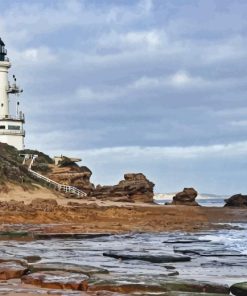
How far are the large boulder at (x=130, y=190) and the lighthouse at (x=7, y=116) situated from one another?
1564 centimetres

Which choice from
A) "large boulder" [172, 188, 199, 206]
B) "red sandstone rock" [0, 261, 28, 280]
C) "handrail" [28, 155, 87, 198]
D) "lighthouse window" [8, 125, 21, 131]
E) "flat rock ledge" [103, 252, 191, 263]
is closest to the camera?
"red sandstone rock" [0, 261, 28, 280]

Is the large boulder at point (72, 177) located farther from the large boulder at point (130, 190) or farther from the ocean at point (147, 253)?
the ocean at point (147, 253)

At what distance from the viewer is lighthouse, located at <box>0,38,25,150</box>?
6938 cm

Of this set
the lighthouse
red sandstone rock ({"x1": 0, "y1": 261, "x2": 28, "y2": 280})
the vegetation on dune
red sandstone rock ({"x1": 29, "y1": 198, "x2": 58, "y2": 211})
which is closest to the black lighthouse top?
the lighthouse

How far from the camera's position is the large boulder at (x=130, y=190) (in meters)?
54.9

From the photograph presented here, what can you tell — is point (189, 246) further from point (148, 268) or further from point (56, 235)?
point (148, 268)

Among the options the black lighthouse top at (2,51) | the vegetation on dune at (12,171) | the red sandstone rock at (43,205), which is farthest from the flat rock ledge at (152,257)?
the black lighthouse top at (2,51)

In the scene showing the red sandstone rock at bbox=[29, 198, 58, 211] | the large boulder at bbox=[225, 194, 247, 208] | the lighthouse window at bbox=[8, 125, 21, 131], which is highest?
the lighthouse window at bbox=[8, 125, 21, 131]

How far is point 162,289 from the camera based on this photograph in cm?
1090

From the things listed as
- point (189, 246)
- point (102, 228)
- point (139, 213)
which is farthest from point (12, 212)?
point (189, 246)

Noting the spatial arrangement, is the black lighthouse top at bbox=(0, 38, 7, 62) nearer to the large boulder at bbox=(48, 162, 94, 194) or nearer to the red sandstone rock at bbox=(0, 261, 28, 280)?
the large boulder at bbox=(48, 162, 94, 194)

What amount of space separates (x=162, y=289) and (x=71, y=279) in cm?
166

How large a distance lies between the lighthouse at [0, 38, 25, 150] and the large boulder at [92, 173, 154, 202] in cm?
1564

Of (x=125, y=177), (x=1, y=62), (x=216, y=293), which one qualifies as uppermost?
(x=1, y=62)
